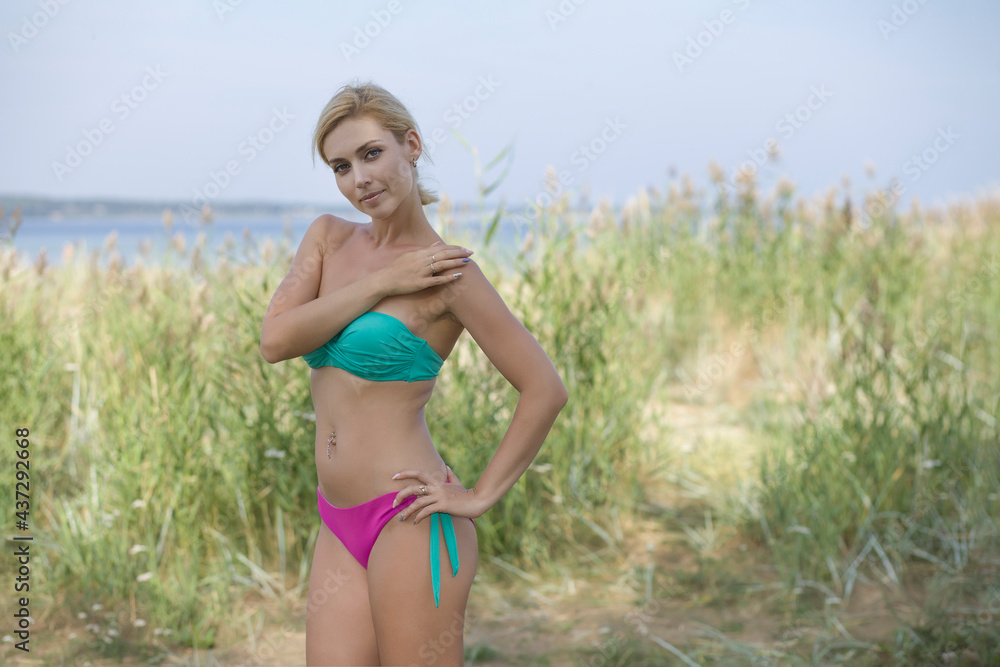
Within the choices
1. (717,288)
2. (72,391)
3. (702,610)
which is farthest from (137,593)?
(717,288)

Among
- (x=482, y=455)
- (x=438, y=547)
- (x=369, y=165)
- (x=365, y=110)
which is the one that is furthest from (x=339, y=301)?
(x=482, y=455)

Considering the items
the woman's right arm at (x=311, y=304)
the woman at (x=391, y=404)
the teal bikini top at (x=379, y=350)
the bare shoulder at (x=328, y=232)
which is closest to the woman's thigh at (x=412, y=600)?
the woman at (x=391, y=404)

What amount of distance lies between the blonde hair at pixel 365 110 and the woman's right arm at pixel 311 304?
0.22 meters

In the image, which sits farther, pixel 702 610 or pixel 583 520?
pixel 583 520

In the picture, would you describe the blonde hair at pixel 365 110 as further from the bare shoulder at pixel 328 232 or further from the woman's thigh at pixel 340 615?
the woman's thigh at pixel 340 615

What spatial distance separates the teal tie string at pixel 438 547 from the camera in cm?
181

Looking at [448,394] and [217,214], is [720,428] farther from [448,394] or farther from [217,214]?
[217,214]

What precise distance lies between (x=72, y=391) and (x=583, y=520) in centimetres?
282

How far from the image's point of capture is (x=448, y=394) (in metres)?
4.04

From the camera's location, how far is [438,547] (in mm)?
1830

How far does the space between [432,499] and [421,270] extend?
19.1 inches

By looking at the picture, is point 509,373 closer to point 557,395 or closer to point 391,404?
point 557,395

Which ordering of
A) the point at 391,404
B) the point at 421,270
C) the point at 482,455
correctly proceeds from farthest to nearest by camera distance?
the point at 482,455
the point at 391,404
the point at 421,270

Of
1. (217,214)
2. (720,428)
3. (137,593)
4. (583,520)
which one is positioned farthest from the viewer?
(720,428)
